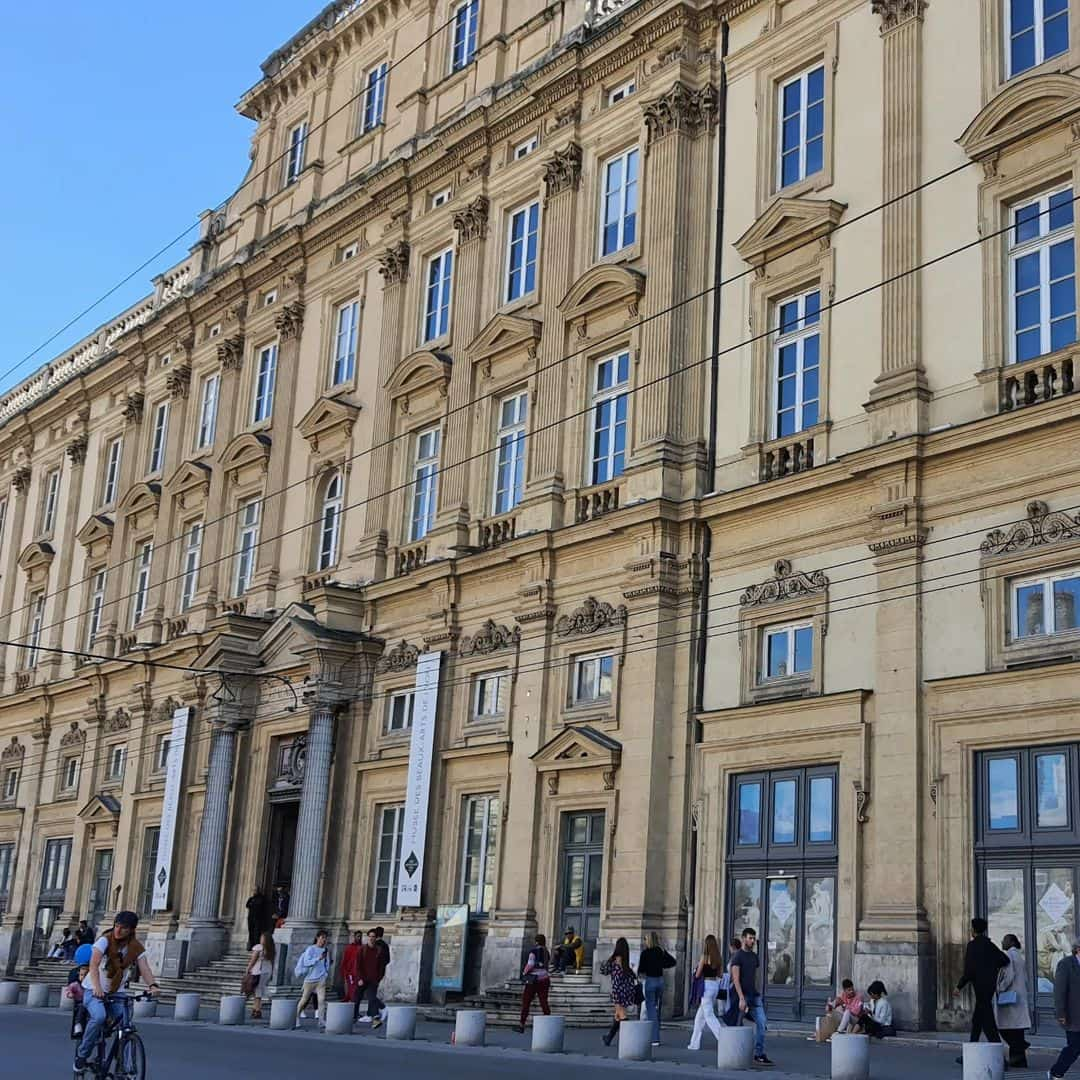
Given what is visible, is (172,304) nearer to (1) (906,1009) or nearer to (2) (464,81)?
(2) (464,81)

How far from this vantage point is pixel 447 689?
104 ft

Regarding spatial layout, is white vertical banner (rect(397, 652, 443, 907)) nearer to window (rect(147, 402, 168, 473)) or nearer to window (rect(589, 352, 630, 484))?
window (rect(589, 352, 630, 484))

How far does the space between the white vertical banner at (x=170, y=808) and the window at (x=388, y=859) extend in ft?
24.3

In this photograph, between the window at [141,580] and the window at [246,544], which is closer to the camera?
the window at [246,544]

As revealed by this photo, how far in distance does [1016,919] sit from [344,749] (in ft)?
55.7

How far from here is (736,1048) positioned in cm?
1830

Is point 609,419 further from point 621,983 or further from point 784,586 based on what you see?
point 621,983

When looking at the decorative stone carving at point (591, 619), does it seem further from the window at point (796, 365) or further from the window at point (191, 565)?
the window at point (191, 565)

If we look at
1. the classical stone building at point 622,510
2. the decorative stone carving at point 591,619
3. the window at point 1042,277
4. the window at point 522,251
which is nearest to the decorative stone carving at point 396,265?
the classical stone building at point 622,510

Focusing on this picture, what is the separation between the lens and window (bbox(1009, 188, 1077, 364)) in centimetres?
2239

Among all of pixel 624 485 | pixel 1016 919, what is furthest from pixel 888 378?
pixel 1016 919

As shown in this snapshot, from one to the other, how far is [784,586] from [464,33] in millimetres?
19315

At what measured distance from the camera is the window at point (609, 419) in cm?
2953

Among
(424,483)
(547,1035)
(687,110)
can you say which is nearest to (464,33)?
(687,110)
